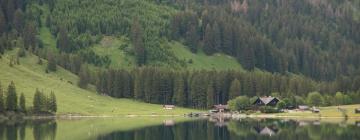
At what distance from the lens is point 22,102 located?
6934 inches

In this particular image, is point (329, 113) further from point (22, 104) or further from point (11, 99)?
point (11, 99)

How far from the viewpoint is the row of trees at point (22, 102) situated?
17275cm

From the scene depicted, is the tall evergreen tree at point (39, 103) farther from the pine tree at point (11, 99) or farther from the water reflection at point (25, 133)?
the water reflection at point (25, 133)

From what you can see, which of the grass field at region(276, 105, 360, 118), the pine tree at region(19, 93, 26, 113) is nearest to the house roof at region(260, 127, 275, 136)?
the grass field at region(276, 105, 360, 118)

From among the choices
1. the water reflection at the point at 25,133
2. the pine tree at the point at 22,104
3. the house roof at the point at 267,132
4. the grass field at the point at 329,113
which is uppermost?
the pine tree at the point at 22,104

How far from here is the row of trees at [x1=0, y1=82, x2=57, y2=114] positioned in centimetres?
17275

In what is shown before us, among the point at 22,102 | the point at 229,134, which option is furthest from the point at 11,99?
the point at 229,134

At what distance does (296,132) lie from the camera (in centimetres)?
12238

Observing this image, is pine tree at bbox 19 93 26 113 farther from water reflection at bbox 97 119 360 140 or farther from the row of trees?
water reflection at bbox 97 119 360 140

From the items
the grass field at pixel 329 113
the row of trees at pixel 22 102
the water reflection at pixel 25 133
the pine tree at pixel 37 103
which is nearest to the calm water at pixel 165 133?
the water reflection at pixel 25 133

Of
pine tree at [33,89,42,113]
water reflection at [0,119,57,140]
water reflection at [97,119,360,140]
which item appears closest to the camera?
water reflection at [97,119,360,140]

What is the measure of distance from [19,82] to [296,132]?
102 m

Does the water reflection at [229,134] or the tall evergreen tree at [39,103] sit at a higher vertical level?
the tall evergreen tree at [39,103]

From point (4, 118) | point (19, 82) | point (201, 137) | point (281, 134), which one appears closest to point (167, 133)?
point (201, 137)
